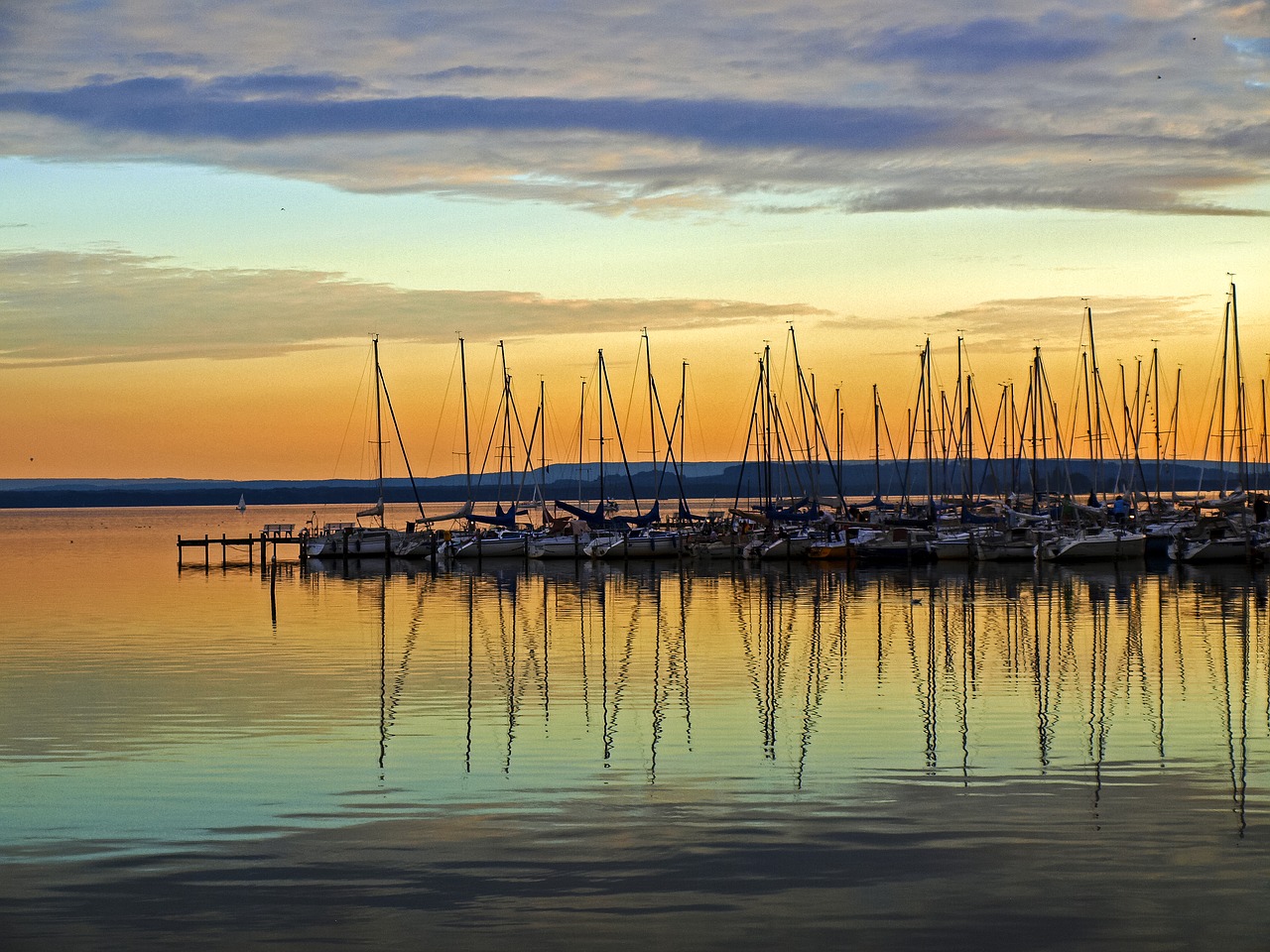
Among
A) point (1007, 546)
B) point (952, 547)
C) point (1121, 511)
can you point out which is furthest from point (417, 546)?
point (1121, 511)

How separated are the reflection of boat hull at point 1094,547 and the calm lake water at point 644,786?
26734mm

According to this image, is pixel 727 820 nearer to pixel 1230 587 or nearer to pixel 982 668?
pixel 982 668

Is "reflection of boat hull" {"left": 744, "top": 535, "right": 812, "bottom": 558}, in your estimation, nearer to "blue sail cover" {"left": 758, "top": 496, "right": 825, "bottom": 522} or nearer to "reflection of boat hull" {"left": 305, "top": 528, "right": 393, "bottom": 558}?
"blue sail cover" {"left": 758, "top": 496, "right": 825, "bottom": 522}

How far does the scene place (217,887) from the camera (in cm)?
1280

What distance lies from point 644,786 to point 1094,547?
51.6m

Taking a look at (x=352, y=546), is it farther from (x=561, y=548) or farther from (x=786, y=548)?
(x=786, y=548)

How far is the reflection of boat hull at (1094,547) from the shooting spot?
6456 centimetres

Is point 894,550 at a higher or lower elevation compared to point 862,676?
higher

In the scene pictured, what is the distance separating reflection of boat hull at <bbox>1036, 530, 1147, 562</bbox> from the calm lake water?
2673cm

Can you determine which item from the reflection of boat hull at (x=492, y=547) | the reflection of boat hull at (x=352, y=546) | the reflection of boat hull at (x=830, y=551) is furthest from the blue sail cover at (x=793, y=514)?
the reflection of boat hull at (x=352, y=546)

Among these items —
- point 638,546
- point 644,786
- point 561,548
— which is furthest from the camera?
point 561,548

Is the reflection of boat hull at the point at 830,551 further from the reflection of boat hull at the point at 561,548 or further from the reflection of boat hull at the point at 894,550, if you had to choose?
the reflection of boat hull at the point at 561,548

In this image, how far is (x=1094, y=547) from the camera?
6469 cm

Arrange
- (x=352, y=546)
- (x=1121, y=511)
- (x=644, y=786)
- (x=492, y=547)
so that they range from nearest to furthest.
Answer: (x=644, y=786)
(x=492, y=547)
(x=352, y=546)
(x=1121, y=511)
